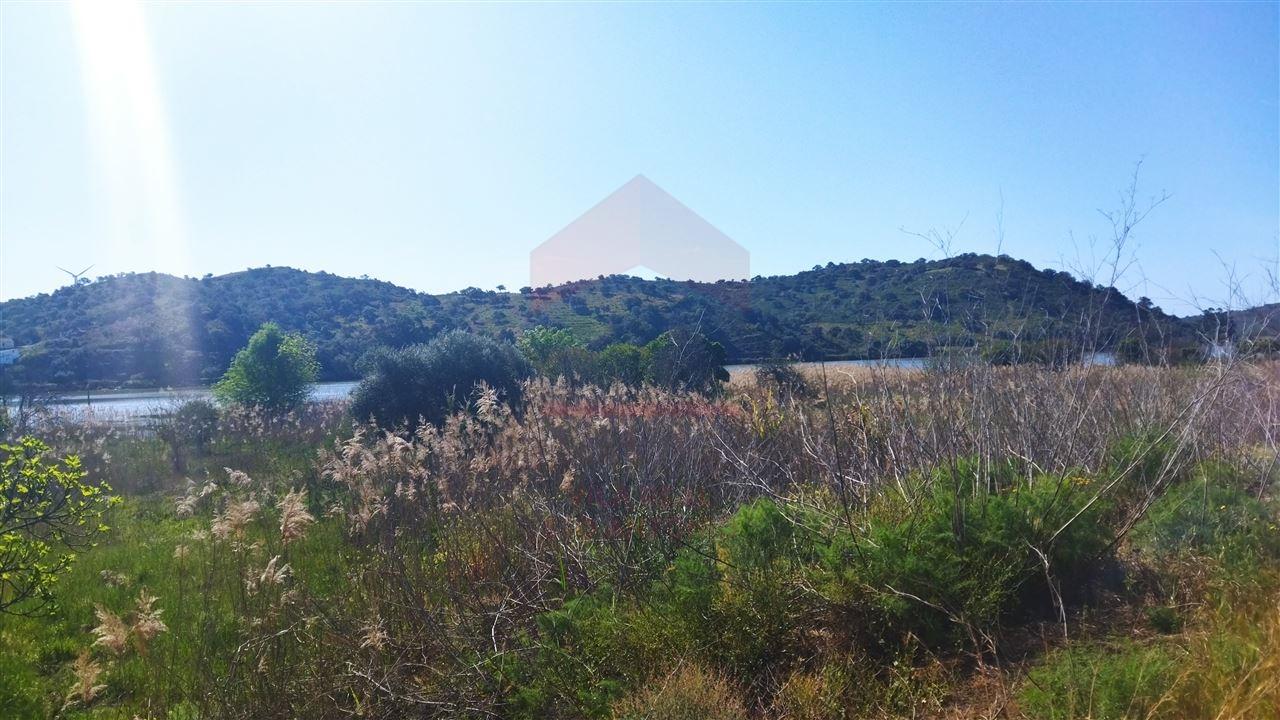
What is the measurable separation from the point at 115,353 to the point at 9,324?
38.9 feet

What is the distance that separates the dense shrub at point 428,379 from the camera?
40.7 feet

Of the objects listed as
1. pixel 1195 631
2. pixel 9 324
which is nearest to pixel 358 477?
pixel 1195 631

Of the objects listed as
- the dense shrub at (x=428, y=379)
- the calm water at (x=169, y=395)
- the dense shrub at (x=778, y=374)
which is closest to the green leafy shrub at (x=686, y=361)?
the dense shrub at (x=778, y=374)

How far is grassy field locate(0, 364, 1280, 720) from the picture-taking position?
3.14m

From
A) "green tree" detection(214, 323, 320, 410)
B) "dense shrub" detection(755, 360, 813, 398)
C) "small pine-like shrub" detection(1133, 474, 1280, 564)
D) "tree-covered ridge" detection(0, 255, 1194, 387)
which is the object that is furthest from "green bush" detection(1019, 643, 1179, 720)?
"green tree" detection(214, 323, 320, 410)

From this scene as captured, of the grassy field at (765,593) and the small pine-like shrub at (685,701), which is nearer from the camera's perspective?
the small pine-like shrub at (685,701)

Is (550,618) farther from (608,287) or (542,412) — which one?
(608,287)

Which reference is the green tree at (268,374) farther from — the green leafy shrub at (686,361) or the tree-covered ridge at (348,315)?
the green leafy shrub at (686,361)

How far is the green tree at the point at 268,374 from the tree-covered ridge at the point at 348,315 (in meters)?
3.73

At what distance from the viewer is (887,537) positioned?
3562 mm

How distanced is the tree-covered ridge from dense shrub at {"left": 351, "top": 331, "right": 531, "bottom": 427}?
522 centimetres

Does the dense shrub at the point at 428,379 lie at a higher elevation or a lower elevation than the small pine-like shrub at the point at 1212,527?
higher

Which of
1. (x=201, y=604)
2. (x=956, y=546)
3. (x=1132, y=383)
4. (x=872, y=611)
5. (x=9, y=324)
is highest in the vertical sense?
(x=9, y=324)

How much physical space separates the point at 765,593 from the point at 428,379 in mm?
9828
